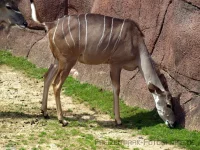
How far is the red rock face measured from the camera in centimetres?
679

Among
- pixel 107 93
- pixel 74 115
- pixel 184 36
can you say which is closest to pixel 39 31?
pixel 107 93

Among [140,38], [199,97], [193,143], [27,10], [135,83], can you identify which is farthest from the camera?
[27,10]

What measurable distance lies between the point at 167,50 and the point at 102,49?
2.97ft

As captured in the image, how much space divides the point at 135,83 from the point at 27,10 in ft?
10.2

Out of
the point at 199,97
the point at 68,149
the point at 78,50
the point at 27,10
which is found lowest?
the point at 68,149

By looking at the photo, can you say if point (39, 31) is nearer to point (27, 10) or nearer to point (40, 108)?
point (27, 10)

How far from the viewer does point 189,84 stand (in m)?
6.88

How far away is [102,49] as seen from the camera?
7.08 metres

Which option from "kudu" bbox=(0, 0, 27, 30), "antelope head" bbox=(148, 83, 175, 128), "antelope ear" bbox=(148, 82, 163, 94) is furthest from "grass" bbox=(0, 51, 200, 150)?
"kudu" bbox=(0, 0, 27, 30)

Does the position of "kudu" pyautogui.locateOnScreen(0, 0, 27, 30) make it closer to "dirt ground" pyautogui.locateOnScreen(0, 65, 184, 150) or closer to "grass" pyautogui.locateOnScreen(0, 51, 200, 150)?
"dirt ground" pyautogui.locateOnScreen(0, 65, 184, 150)

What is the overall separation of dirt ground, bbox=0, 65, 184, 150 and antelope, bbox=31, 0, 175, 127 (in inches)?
13.0

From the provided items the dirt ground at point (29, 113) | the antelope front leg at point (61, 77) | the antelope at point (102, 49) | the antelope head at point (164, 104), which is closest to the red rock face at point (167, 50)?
the antelope head at point (164, 104)

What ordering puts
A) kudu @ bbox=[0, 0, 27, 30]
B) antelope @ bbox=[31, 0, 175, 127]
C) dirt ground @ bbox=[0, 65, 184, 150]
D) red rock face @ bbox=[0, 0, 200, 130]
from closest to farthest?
dirt ground @ bbox=[0, 65, 184, 150], red rock face @ bbox=[0, 0, 200, 130], antelope @ bbox=[31, 0, 175, 127], kudu @ bbox=[0, 0, 27, 30]

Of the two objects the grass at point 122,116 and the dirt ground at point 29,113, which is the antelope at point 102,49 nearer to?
the grass at point 122,116
